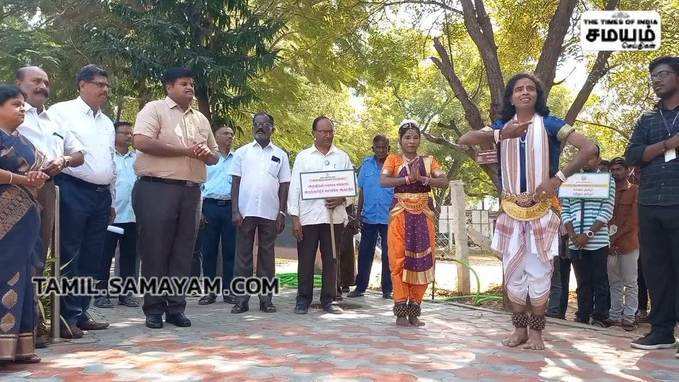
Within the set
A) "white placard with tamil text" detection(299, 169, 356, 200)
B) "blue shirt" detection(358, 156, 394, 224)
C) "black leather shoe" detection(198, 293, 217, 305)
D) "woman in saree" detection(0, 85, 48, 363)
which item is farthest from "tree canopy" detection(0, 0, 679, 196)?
"woman in saree" detection(0, 85, 48, 363)

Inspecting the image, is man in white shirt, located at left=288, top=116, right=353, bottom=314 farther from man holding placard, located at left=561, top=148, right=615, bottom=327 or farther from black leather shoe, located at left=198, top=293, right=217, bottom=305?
man holding placard, located at left=561, top=148, right=615, bottom=327

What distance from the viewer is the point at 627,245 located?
6898mm

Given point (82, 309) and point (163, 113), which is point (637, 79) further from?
point (82, 309)

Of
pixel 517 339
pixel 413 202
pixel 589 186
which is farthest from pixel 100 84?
pixel 589 186

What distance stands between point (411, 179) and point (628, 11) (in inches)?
198

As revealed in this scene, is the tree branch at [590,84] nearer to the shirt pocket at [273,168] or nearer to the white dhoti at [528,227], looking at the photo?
the white dhoti at [528,227]

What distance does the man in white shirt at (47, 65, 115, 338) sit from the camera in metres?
5.27

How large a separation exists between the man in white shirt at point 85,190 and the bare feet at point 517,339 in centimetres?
328

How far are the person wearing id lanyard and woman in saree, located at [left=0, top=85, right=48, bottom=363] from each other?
4.36m

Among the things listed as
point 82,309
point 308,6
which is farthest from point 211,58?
point 82,309

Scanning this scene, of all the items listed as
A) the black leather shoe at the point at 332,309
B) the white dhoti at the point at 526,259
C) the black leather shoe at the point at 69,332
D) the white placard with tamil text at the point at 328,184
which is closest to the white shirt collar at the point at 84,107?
the black leather shoe at the point at 69,332

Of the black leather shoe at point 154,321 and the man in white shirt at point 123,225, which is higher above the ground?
the man in white shirt at point 123,225

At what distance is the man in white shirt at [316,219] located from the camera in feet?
23.1

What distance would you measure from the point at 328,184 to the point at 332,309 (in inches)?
50.8
